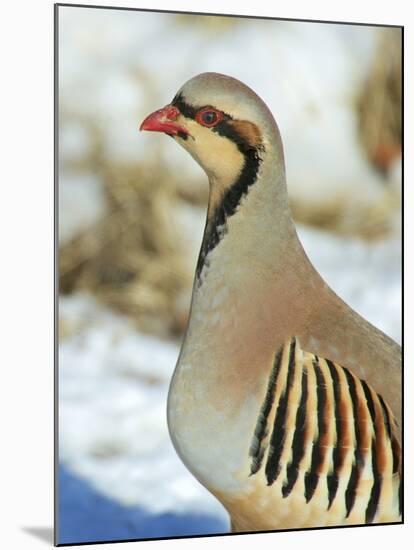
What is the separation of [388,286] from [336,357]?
52 centimetres

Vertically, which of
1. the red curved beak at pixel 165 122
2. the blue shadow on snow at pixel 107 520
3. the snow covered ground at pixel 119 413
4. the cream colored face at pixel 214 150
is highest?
the red curved beak at pixel 165 122

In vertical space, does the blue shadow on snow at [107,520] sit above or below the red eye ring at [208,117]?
below

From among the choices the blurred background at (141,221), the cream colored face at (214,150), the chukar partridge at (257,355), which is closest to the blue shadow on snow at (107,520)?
the blurred background at (141,221)

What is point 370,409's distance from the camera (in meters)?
4.54

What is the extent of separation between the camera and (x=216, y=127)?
429 centimetres

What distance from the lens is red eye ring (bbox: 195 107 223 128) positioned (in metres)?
4.29

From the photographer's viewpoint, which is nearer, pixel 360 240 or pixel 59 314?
pixel 59 314

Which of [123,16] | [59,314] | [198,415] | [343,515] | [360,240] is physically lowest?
[343,515]

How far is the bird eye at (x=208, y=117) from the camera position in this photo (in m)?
4.29

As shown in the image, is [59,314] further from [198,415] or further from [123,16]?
[123,16]

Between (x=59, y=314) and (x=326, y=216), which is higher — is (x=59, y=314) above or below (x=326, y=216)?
below

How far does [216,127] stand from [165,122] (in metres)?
0.18

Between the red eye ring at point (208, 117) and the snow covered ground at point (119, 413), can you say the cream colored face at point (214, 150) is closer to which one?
the red eye ring at point (208, 117)

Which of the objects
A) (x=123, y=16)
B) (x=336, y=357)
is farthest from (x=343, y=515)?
(x=123, y=16)
